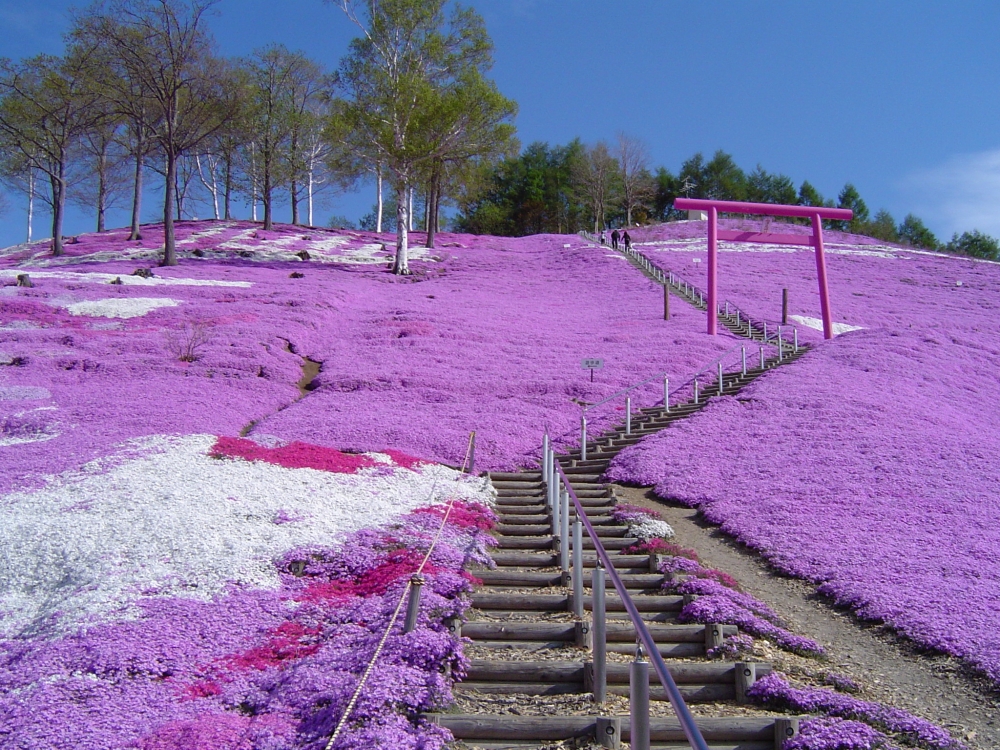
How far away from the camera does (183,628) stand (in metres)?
8.07

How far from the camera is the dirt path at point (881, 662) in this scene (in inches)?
291

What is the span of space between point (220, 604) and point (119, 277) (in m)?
29.8

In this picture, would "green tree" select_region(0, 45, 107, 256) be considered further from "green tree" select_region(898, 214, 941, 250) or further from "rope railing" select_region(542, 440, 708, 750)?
"green tree" select_region(898, 214, 941, 250)

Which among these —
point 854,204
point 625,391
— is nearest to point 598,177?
point 854,204

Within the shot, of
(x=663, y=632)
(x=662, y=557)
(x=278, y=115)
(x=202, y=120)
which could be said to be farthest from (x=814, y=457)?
(x=278, y=115)

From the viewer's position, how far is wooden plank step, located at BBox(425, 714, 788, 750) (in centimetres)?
646

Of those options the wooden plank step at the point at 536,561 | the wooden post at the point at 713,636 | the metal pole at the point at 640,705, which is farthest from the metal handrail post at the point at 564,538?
the metal pole at the point at 640,705

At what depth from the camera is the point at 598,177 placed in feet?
266

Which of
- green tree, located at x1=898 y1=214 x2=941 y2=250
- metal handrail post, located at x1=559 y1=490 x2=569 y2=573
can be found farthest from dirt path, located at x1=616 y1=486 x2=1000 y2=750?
green tree, located at x1=898 y1=214 x2=941 y2=250

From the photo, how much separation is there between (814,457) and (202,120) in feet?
133

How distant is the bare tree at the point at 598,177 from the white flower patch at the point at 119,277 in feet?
168

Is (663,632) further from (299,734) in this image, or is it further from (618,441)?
(618,441)

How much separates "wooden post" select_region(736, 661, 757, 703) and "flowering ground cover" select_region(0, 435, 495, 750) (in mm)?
2802

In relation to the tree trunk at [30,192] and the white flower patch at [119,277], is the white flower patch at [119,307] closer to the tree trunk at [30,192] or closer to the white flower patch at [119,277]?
the white flower patch at [119,277]
